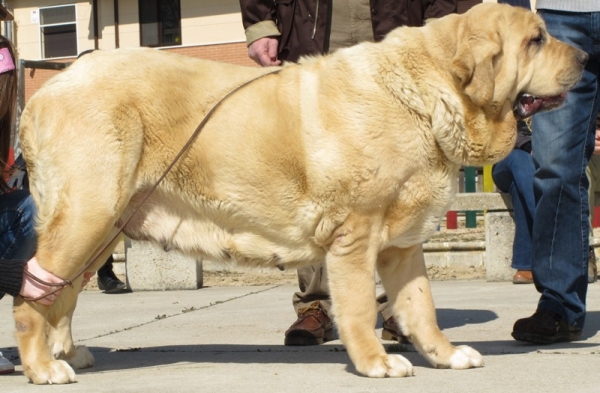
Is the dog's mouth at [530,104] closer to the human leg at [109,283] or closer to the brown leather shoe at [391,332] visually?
the brown leather shoe at [391,332]

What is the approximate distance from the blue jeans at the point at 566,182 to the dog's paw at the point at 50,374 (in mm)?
2380

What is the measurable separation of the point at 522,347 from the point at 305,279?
131cm

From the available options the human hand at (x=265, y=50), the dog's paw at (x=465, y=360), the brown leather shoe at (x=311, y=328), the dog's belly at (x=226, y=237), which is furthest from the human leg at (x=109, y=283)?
the dog's paw at (x=465, y=360)

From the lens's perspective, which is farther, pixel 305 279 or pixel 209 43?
pixel 209 43

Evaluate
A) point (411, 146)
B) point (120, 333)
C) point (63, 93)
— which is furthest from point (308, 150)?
point (120, 333)

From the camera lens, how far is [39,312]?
13.3 ft

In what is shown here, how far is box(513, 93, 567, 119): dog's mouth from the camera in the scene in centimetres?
425

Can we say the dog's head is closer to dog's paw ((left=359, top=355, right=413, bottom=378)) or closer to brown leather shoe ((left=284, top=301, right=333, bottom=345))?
dog's paw ((left=359, top=355, right=413, bottom=378))

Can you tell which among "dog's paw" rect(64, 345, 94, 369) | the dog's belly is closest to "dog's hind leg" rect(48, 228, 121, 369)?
"dog's paw" rect(64, 345, 94, 369)

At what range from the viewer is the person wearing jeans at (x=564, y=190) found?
4.71 m

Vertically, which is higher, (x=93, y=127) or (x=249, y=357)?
(x=93, y=127)

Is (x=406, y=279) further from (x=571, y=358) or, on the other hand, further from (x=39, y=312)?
(x=39, y=312)

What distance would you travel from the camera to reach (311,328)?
500cm

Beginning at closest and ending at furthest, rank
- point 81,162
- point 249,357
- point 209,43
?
point 81,162 → point 249,357 → point 209,43
